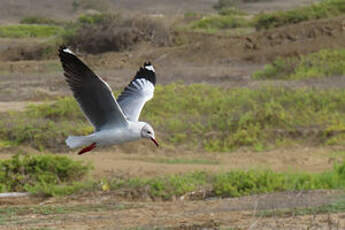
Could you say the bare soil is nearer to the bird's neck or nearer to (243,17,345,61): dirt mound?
(243,17,345,61): dirt mound

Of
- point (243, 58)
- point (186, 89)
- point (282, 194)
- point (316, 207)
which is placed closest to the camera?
point (316, 207)

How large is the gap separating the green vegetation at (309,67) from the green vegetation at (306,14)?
284 inches

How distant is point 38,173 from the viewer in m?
10.7

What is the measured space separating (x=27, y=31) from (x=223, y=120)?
2166 cm

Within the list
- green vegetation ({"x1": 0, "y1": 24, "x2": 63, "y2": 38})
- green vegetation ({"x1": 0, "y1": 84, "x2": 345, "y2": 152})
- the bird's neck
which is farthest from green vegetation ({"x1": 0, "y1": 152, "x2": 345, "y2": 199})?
green vegetation ({"x1": 0, "y1": 24, "x2": 63, "y2": 38})

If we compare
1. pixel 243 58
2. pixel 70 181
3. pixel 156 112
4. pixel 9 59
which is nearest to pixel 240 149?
pixel 156 112

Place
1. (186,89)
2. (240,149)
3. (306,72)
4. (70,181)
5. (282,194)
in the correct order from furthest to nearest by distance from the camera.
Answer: (306,72) < (186,89) < (240,149) < (70,181) < (282,194)

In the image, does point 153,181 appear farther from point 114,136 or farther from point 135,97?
point 114,136

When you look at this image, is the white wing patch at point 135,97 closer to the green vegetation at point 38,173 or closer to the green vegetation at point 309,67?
the green vegetation at point 38,173

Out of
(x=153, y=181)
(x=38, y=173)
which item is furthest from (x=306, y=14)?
(x=153, y=181)

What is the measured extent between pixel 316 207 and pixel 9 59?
2095cm

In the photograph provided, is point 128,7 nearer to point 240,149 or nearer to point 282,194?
point 240,149

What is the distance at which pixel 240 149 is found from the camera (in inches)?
526

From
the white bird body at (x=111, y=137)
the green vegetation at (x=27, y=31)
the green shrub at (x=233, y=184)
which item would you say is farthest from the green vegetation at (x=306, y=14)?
the white bird body at (x=111, y=137)
